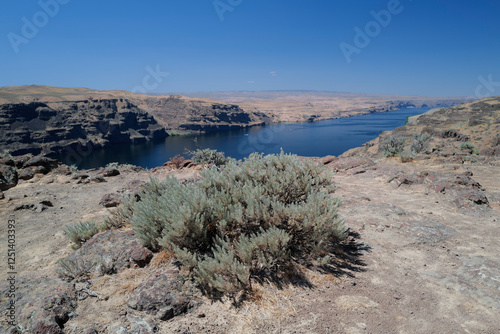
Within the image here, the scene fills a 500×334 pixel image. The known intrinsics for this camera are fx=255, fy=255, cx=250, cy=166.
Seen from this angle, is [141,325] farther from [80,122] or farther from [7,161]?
[80,122]

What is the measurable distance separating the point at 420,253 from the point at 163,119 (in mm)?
136039

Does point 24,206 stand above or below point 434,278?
below

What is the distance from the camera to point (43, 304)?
252 cm

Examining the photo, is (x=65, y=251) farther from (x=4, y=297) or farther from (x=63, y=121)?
(x=63, y=121)

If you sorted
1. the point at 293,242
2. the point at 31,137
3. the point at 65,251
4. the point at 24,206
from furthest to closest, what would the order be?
the point at 31,137 < the point at 24,206 < the point at 65,251 < the point at 293,242

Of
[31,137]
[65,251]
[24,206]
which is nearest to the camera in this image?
[65,251]

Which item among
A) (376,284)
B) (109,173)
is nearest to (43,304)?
(376,284)

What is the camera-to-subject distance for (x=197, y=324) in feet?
8.34

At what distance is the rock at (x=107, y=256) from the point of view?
3357 mm

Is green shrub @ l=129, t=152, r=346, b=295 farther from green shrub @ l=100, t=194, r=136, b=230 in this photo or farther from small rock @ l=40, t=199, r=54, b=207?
small rock @ l=40, t=199, r=54, b=207

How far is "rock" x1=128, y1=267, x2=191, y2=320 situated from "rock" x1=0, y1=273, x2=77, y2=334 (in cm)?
61

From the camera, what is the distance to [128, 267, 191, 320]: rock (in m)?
2.67

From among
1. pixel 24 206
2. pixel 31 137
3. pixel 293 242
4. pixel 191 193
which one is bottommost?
pixel 31 137

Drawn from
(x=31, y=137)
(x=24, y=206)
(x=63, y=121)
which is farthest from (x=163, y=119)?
(x=24, y=206)
